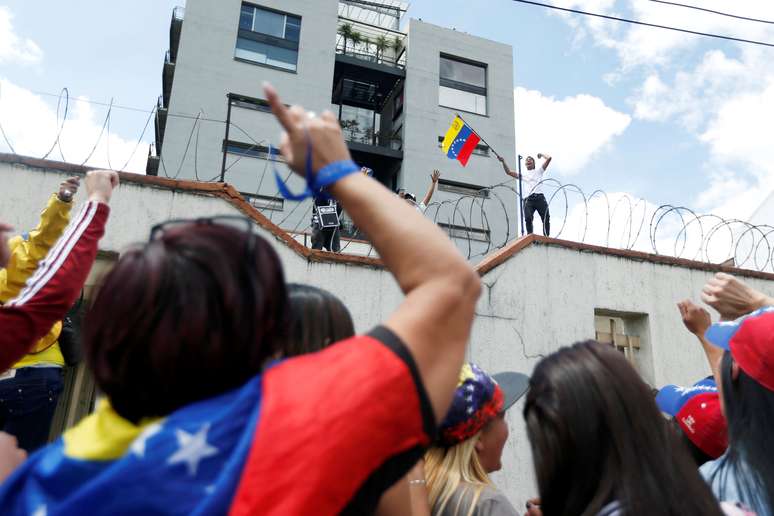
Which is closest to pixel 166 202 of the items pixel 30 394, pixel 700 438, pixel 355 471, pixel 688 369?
pixel 30 394

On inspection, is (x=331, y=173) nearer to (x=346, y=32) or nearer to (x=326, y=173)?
(x=326, y=173)

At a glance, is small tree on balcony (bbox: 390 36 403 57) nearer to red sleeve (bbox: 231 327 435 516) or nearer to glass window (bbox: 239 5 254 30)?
glass window (bbox: 239 5 254 30)

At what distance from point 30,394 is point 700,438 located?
11.7 feet

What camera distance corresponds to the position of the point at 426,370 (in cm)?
92

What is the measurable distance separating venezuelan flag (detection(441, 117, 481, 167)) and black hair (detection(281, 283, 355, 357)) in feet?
35.1

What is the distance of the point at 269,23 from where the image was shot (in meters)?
22.3

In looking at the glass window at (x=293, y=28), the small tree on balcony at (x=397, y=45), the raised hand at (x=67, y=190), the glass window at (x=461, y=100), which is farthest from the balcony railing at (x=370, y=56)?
the raised hand at (x=67, y=190)

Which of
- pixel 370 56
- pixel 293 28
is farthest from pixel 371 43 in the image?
pixel 293 28

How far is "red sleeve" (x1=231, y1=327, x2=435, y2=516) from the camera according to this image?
84cm

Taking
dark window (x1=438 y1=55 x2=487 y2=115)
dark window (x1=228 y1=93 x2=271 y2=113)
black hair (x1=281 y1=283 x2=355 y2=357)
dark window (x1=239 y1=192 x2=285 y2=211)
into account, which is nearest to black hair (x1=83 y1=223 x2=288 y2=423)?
black hair (x1=281 y1=283 x2=355 y2=357)

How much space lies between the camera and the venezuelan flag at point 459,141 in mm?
12008

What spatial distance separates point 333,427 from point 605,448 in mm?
939

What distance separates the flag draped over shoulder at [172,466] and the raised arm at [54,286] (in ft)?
2.71

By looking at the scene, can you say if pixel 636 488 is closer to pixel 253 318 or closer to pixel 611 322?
pixel 253 318
